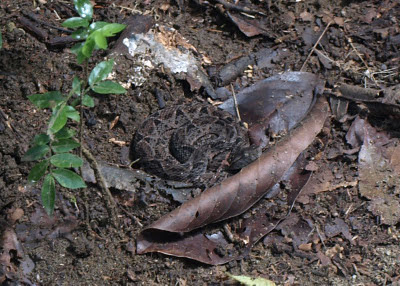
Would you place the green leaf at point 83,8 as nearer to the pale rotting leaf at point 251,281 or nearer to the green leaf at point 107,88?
the green leaf at point 107,88

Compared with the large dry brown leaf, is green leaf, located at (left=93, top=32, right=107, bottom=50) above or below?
above

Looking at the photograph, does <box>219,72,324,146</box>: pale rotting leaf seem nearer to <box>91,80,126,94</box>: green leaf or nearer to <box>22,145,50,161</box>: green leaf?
<box>91,80,126,94</box>: green leaf

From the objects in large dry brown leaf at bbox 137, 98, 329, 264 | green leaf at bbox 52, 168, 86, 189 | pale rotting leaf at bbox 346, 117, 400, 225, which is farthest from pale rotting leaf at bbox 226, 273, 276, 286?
green leaf at bbox 52, 168, 86, 189

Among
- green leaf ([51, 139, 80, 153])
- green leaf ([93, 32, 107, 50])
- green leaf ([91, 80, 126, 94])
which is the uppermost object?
green leaf ([93, 32, 107, 50])

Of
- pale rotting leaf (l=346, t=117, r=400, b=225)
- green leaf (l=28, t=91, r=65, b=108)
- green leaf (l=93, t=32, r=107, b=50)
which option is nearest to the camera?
green leaf (l=93, t=32, r=107, b=50)

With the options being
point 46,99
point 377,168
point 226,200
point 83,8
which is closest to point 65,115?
point 46,99
